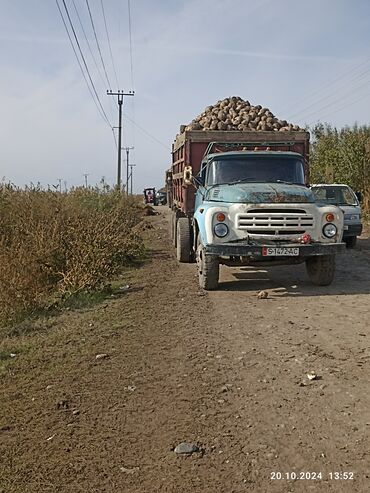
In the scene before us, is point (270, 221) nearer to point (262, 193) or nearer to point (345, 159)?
point (262, 193)

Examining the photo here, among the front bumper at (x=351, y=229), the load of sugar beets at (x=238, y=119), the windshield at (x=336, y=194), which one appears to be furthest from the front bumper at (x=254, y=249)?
the windshield at (x=336, y=194)

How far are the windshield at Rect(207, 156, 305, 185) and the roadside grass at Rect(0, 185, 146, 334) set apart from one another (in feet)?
8.30

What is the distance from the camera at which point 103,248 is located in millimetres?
10508

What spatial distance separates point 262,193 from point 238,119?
539cm

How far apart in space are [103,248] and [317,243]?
4221 millimetres

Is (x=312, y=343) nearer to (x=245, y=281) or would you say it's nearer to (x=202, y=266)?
(x=202, y=266)

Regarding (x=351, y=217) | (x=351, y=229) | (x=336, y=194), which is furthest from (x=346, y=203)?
(x=351, y=229)

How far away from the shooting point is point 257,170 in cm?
921

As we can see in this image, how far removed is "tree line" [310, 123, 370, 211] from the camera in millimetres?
23675

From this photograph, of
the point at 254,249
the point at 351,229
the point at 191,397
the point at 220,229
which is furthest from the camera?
the point at 351,229

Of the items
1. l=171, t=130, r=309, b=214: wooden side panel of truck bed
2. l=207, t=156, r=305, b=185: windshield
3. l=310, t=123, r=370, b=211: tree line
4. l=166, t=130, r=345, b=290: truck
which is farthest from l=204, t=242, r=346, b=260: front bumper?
l=310, t=123, r=370, b=211: tree line

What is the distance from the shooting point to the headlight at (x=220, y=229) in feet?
26.2

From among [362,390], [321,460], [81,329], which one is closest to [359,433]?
[321,460]

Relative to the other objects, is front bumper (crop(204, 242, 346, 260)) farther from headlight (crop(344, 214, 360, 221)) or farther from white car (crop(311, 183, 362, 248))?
headlight (crop(344, 214, 360, 221))
